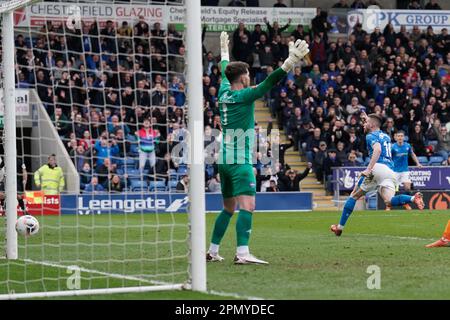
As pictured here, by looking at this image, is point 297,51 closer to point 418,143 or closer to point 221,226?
point 221,226

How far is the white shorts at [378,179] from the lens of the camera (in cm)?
1723

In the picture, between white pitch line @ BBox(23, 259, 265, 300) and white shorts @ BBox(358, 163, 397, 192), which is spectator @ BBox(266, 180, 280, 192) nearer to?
white shorts @ BBox(358, 163, 397, 192)

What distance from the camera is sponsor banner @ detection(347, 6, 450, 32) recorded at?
38.3 m

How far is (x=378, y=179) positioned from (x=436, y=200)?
1278 centimetres

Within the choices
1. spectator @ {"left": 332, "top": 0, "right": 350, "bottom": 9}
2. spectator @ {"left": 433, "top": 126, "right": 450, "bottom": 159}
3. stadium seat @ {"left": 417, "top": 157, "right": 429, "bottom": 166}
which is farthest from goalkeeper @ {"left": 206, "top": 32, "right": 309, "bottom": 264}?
spectator @ {"left": 332, "top": 0, "right": 350, "bottom": 9}

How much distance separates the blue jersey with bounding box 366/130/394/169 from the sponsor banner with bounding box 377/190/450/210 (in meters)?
11.9

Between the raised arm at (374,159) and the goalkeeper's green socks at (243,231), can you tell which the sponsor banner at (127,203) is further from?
the goalkeeper's green socks at (243,231)

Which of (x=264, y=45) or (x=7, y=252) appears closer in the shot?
(x=7, y=252)

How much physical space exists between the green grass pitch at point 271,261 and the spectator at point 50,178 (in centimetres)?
449

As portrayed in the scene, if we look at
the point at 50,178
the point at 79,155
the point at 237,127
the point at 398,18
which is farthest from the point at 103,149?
the point at 398,18

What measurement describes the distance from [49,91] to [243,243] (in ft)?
56.1
